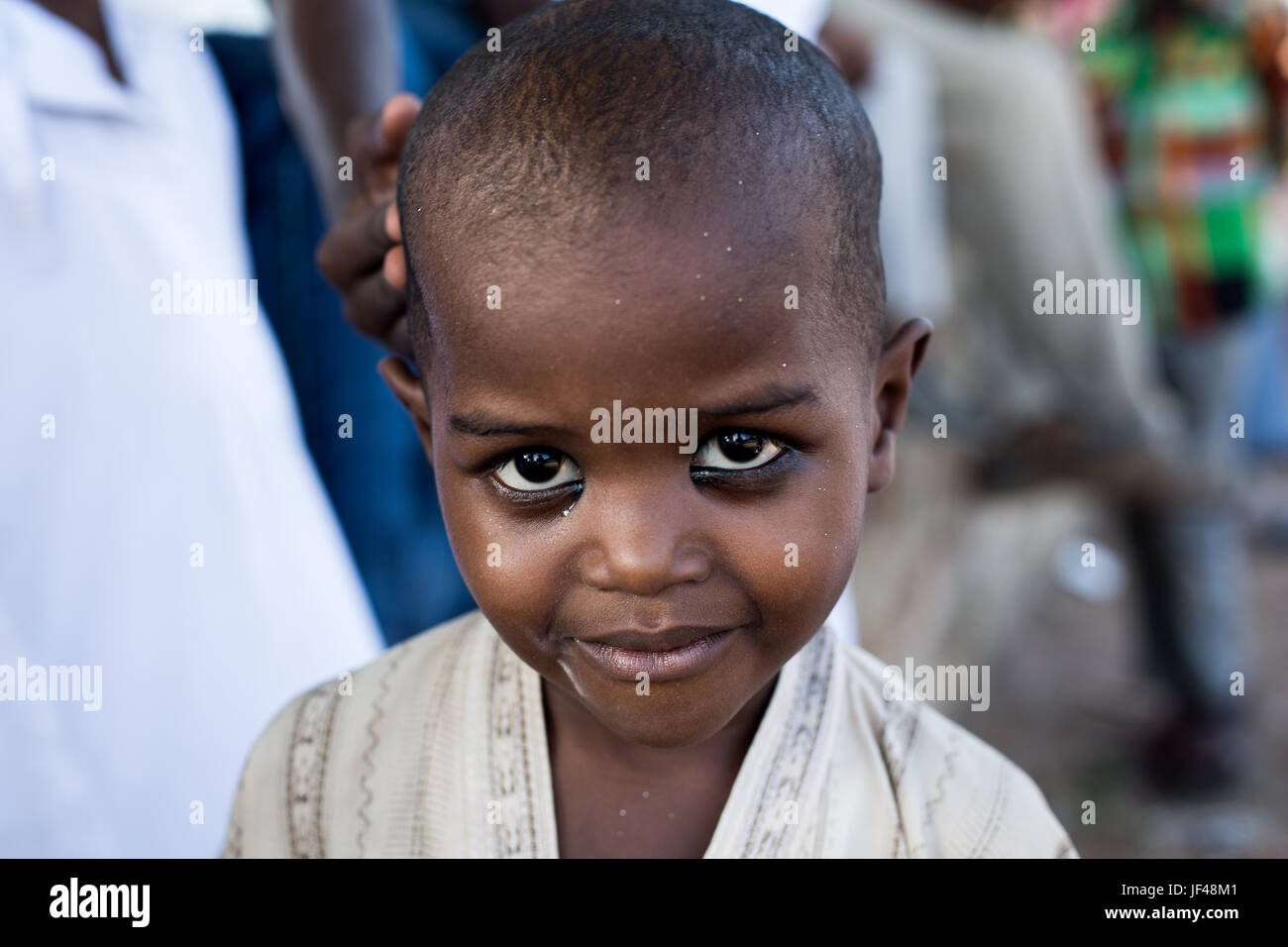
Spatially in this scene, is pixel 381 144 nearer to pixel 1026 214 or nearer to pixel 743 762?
pixel 743 762

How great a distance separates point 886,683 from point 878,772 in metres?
0.11

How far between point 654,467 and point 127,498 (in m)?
0.86

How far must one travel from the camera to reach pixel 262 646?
1.46m

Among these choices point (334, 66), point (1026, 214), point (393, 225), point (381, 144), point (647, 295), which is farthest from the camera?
point (1026, 214)

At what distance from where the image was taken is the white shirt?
1.34m

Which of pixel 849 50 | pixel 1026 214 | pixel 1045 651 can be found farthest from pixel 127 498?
pixel 1045 651

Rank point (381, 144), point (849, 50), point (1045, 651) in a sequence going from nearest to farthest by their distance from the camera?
point (381, 144) < point (849, 50) < point (1045, 651)

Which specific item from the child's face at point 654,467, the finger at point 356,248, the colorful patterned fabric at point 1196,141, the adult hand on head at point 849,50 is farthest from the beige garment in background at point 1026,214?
the child's face at point 654,467

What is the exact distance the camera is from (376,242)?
41.1 inches

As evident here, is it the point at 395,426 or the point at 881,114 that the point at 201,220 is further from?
the point at 881,114

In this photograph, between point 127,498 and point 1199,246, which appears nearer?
point 127,498

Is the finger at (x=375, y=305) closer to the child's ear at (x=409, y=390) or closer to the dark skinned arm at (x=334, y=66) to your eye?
the child's ear at (x=409, y=390)

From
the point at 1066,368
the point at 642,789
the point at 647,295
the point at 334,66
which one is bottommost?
the point at 642,789

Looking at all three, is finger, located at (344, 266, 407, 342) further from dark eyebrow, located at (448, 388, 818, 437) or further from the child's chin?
the child's chin
